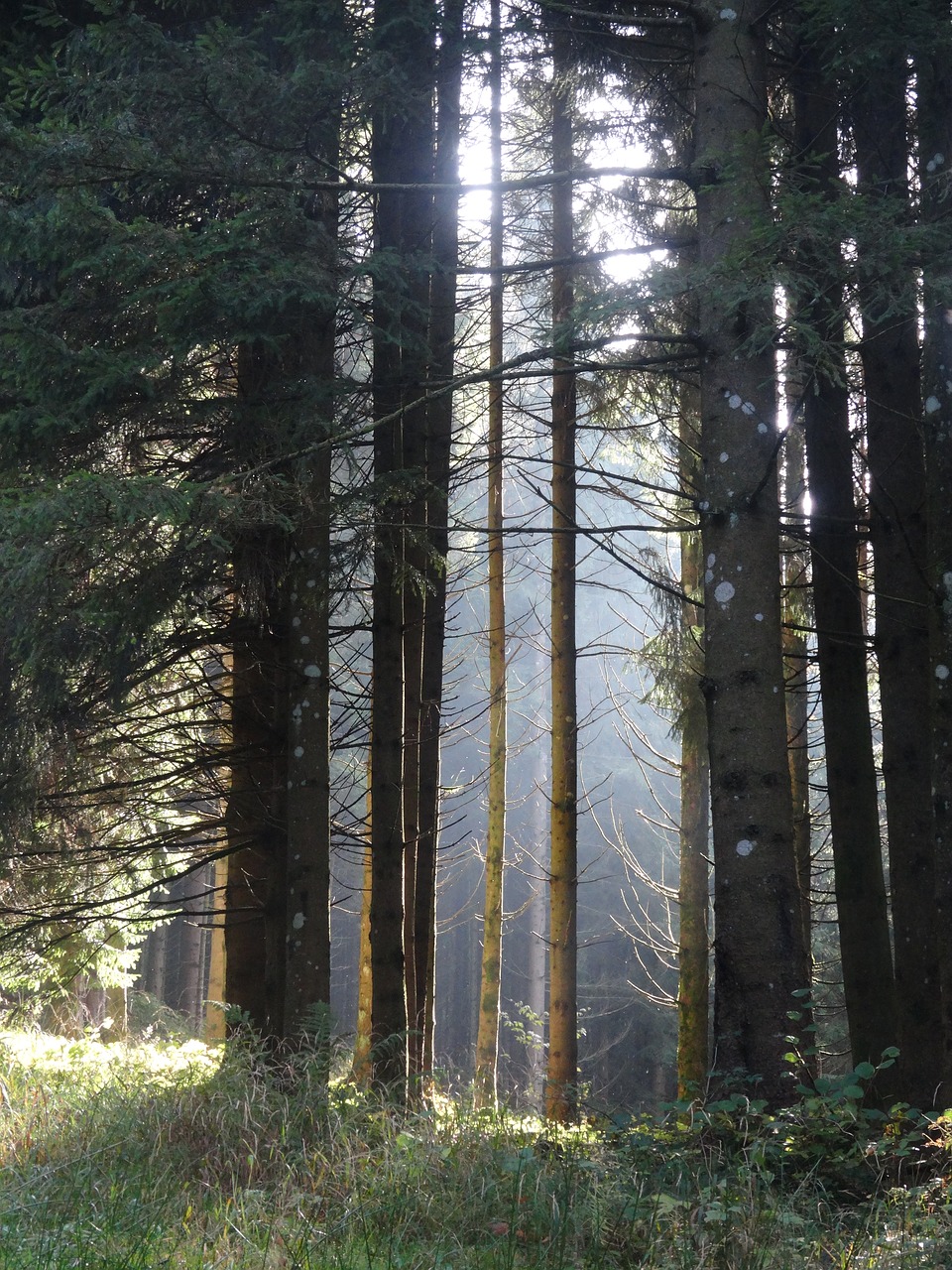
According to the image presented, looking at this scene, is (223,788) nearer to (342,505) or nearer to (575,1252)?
(342,505)

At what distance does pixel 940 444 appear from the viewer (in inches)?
196

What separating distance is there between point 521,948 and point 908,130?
88.7 ft

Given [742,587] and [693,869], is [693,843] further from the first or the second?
[742,587]

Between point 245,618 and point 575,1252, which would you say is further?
point 245,618

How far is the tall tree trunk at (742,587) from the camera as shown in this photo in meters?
4.93

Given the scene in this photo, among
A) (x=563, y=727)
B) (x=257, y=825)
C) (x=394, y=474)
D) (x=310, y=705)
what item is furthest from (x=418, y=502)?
(x=563, y=727)

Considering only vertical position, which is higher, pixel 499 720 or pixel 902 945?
pixel 499 720

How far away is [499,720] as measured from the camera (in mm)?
11914

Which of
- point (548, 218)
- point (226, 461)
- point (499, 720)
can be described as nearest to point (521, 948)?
point (499, 720)

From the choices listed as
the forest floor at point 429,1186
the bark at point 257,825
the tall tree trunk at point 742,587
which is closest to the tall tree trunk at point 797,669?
the tall tree trunk at point 742,587

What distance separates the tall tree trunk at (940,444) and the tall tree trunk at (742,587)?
700 mm

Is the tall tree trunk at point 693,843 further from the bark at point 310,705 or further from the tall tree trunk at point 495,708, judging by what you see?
the bark at point 310,705

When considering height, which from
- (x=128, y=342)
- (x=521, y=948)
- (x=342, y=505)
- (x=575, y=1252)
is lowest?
(x=521, y=948)

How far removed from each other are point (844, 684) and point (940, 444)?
2.45 metres
